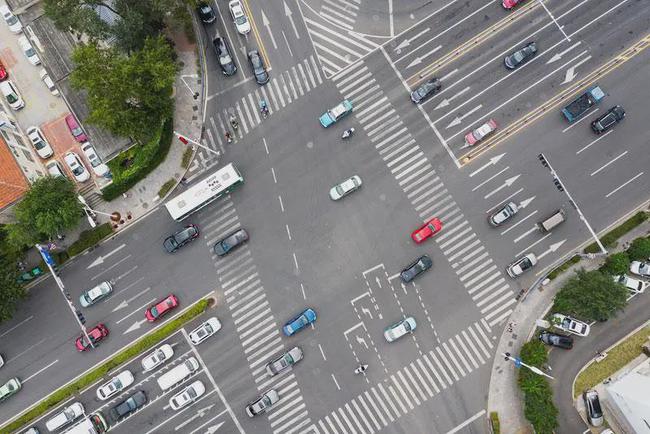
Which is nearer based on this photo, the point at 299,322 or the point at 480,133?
the point at 299,322

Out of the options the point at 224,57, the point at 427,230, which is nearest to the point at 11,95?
the point at 224,57

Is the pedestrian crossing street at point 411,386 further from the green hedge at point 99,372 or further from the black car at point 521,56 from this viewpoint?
the black car at point 521,56

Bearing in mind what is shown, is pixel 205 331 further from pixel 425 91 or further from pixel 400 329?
pixel 425 91

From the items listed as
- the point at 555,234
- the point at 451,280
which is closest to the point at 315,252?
the point at 451,280

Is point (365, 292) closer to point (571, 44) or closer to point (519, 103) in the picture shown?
point (519, 103)

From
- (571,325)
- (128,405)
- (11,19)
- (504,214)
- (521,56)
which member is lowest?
(571,325)

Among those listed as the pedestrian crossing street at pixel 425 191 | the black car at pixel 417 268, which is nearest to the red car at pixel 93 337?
the black car at pixel 417 268
